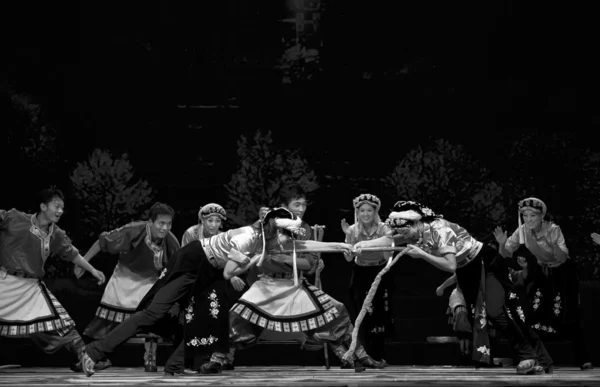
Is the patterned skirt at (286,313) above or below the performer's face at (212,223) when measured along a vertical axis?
below

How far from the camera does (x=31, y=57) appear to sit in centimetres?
1053

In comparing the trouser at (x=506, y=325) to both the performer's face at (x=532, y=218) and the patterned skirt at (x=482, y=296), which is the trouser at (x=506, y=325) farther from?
the performer's face at (x=532, y=218)

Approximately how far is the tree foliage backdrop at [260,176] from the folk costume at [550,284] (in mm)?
3278

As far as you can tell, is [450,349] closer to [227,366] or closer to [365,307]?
[227,366]

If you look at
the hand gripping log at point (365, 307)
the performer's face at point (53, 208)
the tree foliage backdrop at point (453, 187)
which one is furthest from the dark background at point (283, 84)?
the hand gripping log at point (365, 307)

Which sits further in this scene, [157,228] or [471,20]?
[471,20]

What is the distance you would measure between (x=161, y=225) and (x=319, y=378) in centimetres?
180

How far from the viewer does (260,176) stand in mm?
9711

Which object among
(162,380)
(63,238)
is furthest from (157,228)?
(162,380)

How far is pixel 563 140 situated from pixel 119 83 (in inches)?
183

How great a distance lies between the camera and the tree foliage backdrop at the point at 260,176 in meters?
9.66

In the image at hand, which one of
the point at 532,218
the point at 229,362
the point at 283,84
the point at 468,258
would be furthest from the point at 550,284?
the point at 283,84

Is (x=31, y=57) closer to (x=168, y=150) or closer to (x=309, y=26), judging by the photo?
(x=168, y=150)

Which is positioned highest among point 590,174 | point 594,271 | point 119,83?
point 119,83
